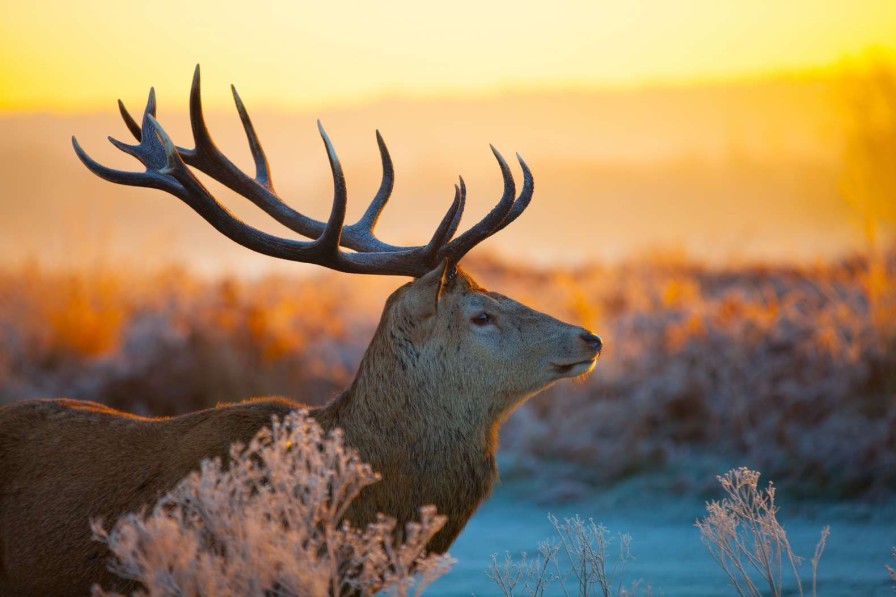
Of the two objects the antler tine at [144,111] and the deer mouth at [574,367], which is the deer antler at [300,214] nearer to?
the antler tine at [144,111]

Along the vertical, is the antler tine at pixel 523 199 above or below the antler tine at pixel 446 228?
above

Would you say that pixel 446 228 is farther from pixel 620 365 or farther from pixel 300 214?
pixel 620 365

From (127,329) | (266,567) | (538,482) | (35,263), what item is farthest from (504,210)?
(35,263)

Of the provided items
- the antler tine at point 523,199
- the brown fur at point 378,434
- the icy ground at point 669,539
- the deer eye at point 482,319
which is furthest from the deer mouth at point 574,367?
the icy ground at point 669,539

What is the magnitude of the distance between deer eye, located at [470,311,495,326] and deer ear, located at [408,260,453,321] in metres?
0.20

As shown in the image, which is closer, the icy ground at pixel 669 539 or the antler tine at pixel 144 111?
the antler tine at pixel 144 111

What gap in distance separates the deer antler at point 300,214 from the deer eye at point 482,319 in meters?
0.31

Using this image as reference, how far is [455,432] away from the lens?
16.8 ft

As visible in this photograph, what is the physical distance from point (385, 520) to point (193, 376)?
22.1 ft

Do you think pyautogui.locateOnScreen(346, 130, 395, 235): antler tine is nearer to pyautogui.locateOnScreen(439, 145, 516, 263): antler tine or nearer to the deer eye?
pyautogui.locateOnScreen(439, 145, 516, 263): antler tine

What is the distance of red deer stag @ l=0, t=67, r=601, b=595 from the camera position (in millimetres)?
4922

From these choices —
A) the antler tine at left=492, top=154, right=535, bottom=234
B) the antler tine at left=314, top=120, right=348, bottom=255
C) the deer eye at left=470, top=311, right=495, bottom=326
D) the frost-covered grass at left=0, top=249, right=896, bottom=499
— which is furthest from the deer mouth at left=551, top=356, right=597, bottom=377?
the frost-covered grass at left=0, top=249, right=896, bottom=499

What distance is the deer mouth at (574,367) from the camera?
17.3 ft

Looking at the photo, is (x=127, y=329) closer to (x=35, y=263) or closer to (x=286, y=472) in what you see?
(x=35, y=263)
